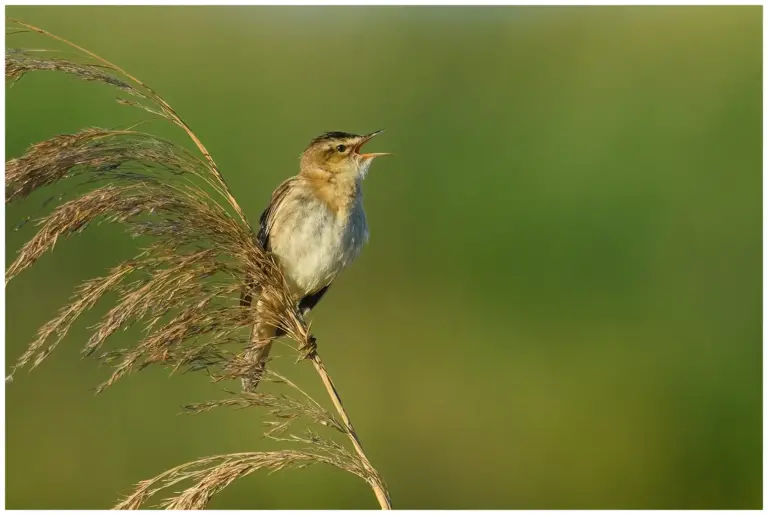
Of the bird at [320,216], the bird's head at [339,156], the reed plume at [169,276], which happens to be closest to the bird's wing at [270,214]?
the bird at [320,216]

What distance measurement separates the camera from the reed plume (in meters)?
2.75

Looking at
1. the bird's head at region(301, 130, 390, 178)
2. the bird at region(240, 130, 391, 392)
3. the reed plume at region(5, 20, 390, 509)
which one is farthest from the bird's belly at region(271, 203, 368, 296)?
the reed plume at region(5, 20, 390, 509)

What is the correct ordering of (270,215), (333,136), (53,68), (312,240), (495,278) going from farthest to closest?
(495,278), (333,136), (270,215), (312,240), (53,68)

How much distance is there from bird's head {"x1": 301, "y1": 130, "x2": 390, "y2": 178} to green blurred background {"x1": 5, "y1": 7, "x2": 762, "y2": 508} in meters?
2.74

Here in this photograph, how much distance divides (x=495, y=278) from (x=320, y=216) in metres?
4.26

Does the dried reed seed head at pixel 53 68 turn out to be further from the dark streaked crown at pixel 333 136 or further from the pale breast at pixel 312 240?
the dark streaked crown at pixel 333 136

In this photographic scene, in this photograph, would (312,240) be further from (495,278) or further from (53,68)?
(495,278)

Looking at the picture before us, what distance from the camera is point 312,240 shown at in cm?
397

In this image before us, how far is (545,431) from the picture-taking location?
7359mm

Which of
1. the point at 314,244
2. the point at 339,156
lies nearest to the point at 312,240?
the point at 314,244

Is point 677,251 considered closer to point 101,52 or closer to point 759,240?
point 759,240

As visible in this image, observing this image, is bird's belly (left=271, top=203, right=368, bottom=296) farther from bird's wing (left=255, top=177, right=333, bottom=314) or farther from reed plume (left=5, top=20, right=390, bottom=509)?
reed plume (left=5, top=20, right=390, bottom=509)

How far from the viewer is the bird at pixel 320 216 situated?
398 centimetres

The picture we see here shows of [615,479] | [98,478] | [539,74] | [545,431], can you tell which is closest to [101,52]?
[98,478]
